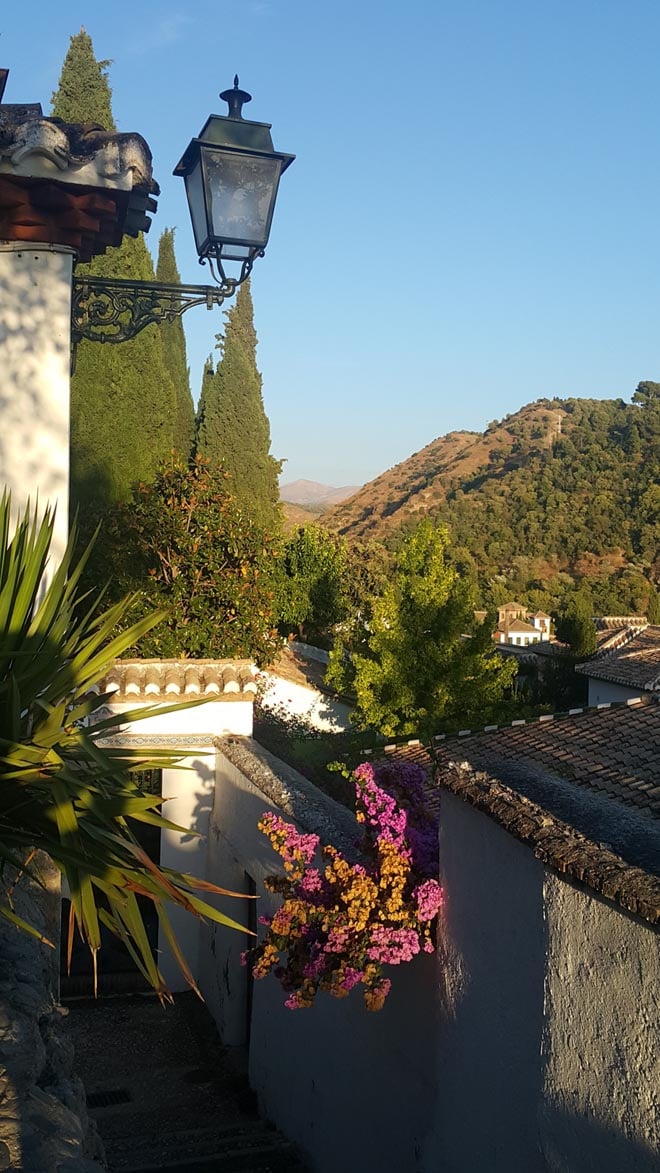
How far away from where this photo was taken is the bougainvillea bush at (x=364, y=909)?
4.25 m

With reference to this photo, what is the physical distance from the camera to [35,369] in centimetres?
573

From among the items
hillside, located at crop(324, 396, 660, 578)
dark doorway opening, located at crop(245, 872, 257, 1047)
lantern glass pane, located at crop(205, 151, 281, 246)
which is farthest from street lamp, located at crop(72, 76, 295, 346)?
hillside, located at crop(324, 396, 660, 578)

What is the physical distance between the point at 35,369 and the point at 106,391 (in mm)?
20255

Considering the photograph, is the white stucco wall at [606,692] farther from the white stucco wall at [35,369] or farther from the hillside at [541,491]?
the hillside at [541,491]

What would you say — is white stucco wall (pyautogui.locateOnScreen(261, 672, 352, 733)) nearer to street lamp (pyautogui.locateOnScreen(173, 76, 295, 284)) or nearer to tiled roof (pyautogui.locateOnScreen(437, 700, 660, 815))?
tiled roof (pyautogui.locateOnScreen(437, 700, 660, 815))

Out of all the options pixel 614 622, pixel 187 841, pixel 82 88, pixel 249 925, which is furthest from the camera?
pixel 614 622

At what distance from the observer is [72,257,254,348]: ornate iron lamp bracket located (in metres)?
5.26

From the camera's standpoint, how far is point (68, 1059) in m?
3.79

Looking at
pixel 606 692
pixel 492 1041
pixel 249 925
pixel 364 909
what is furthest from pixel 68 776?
pixel 606 692

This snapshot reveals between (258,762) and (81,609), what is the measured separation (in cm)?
677

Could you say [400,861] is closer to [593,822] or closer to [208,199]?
[593,822]

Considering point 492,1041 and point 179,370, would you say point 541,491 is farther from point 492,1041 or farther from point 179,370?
point 492,1041

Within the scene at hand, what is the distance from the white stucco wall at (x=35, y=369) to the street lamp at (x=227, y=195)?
1.64ft

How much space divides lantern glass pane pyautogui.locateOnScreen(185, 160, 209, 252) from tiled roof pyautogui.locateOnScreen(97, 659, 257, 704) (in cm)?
552
